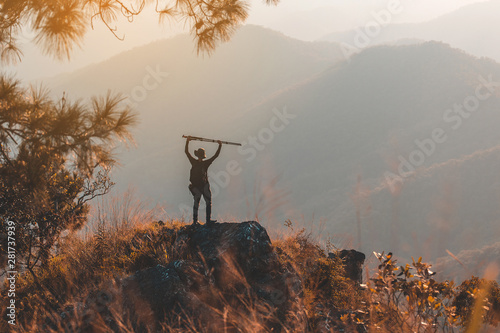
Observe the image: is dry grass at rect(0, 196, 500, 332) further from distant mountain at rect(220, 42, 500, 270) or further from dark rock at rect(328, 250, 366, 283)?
distant mountain at rect(220, 42, 500, 270)

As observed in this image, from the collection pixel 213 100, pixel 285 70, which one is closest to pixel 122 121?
pixel 213 100

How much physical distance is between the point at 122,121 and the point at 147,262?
1.92 meters

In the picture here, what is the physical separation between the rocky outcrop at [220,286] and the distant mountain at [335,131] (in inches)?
1338

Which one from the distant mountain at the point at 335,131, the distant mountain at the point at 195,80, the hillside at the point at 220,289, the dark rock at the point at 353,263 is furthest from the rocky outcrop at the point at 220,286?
the distant mountain at the point at 195,80

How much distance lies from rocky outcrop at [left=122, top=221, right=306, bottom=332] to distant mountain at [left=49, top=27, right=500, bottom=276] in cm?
3399

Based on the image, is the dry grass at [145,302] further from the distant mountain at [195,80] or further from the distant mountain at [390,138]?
the distant mountain at [195,80]

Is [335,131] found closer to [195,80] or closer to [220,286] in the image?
[195,80]

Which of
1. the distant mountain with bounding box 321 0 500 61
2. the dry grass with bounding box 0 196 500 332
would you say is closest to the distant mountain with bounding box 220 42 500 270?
the dry grass with bounding box 0 196 500 332

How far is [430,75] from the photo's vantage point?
78312 mm

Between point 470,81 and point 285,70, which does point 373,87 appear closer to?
point 470,81

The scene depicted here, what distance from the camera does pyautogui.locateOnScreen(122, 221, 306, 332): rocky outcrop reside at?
11.8 feet

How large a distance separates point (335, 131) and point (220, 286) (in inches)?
3030

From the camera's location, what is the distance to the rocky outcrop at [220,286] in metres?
3.59

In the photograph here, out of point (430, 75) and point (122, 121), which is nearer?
point (122, 121)
